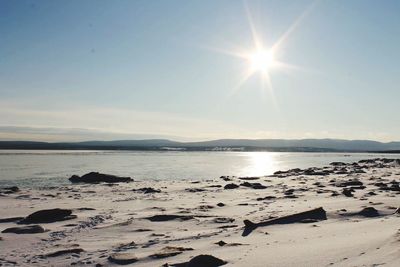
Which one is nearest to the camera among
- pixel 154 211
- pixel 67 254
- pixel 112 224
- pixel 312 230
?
pixel 67 254

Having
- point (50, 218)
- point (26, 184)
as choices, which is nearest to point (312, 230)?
point (50, 218)

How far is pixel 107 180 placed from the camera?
108ft

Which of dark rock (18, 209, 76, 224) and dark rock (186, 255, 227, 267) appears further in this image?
dark rock (18, 209, 76, 224)

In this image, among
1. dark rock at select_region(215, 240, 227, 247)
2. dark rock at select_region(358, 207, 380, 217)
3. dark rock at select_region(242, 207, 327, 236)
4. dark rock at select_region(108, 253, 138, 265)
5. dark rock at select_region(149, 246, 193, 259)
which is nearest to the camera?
dark rock at select_region(108, 253, 138, 265)

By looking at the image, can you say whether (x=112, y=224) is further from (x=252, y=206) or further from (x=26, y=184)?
(x=26, y=184)

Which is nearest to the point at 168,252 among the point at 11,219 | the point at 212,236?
the point at 212,236

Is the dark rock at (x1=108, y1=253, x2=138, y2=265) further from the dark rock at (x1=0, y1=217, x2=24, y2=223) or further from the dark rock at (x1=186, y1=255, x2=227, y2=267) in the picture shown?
the dark rock at (x1=0, y1=217, x2=24, y2=223)

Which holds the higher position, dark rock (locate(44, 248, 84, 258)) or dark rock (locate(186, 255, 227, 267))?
dark rock (locate(186, 255, 227, 267))

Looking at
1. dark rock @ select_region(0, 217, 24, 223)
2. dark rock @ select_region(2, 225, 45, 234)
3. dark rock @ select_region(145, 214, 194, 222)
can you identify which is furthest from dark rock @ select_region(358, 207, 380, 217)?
dark rock @ select_region(0, 217, 24, 223)

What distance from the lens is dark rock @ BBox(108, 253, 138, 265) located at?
7.89 m

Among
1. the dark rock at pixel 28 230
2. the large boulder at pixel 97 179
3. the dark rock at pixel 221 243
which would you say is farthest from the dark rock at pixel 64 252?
the large boulder at pixel 97 179

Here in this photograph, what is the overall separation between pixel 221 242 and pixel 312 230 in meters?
2.14

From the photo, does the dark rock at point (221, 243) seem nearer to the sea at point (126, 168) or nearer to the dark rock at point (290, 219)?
the dark rock at point (290, 219)

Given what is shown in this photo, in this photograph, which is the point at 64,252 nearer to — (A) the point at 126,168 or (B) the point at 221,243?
(B) the point at 221,243
